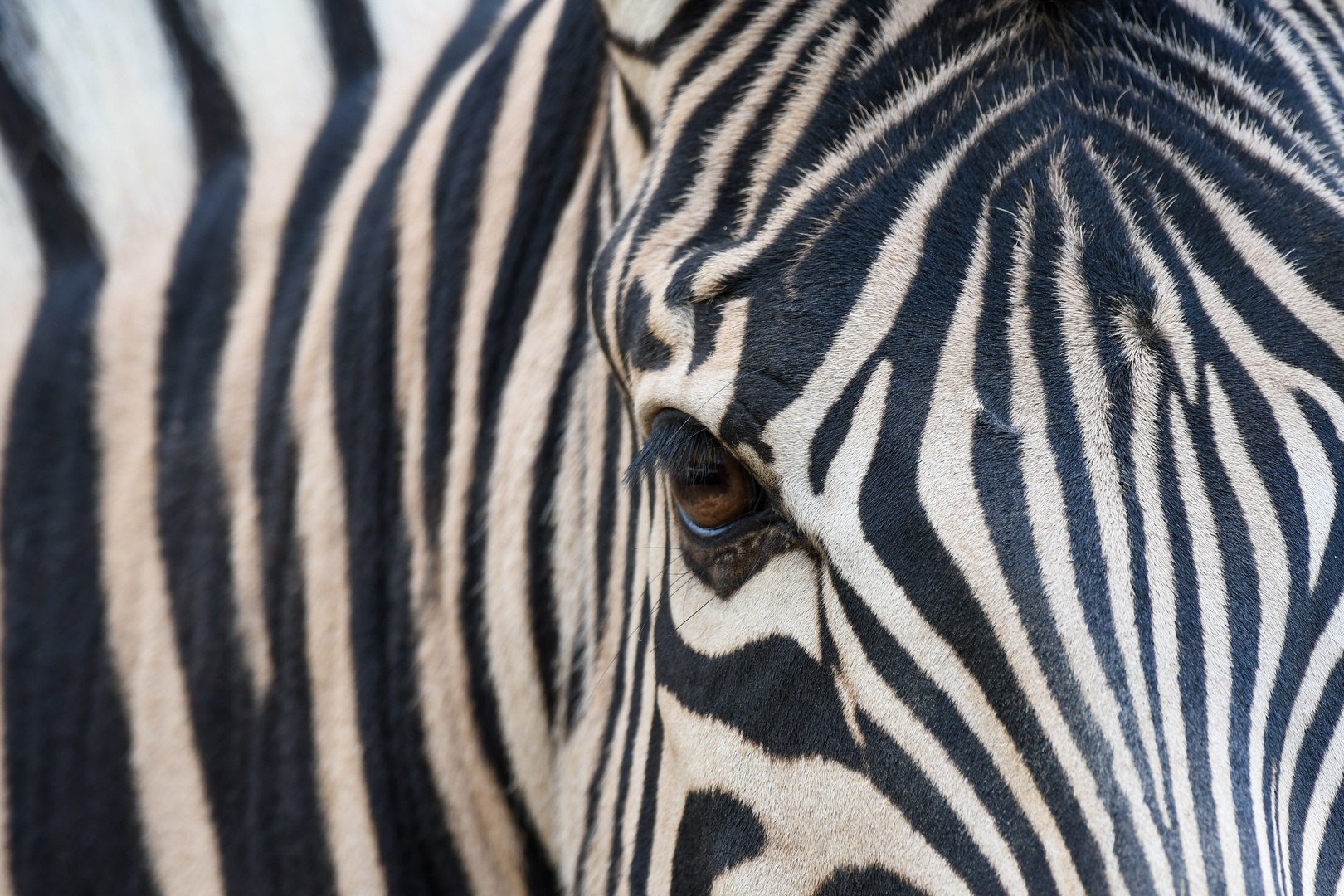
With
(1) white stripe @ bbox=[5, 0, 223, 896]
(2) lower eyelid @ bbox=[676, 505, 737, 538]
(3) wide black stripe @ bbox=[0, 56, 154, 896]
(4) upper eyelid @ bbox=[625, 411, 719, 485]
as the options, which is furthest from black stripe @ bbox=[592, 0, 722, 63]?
(3) wide black stripe @ bbox=[0, 56, 154, 896]

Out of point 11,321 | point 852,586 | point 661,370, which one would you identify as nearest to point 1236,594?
point 852,586

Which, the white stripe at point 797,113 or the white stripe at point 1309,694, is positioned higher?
the white stripe at point 797,113

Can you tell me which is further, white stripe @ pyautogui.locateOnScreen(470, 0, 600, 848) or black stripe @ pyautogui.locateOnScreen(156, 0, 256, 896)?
black stripe @ pyautogui.locateOnScreen(156, 0, 256, 896)

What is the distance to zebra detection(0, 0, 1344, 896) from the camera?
1396 millimetres

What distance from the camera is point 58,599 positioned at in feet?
8.75

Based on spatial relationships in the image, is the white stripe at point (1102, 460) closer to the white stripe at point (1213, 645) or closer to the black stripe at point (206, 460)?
the white stripe at point (1213, 645)

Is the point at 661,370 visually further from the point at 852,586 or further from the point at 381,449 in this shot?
the point at 381,449

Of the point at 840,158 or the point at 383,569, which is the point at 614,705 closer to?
the point at 383,569

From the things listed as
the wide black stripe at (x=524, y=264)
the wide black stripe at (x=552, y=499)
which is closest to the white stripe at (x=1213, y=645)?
the wide black stripe at (x=552, y=499)

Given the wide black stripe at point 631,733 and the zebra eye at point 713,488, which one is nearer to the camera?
the zebra eye at point 713,488

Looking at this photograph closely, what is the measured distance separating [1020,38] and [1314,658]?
0.88 metres

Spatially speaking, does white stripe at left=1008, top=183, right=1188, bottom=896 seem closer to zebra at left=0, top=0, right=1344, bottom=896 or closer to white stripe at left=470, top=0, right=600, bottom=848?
zebra at left=0, top=0, right=1344, bottom=896

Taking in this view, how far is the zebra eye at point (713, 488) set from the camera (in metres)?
1.66

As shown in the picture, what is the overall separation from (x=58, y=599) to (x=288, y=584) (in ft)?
1.87
